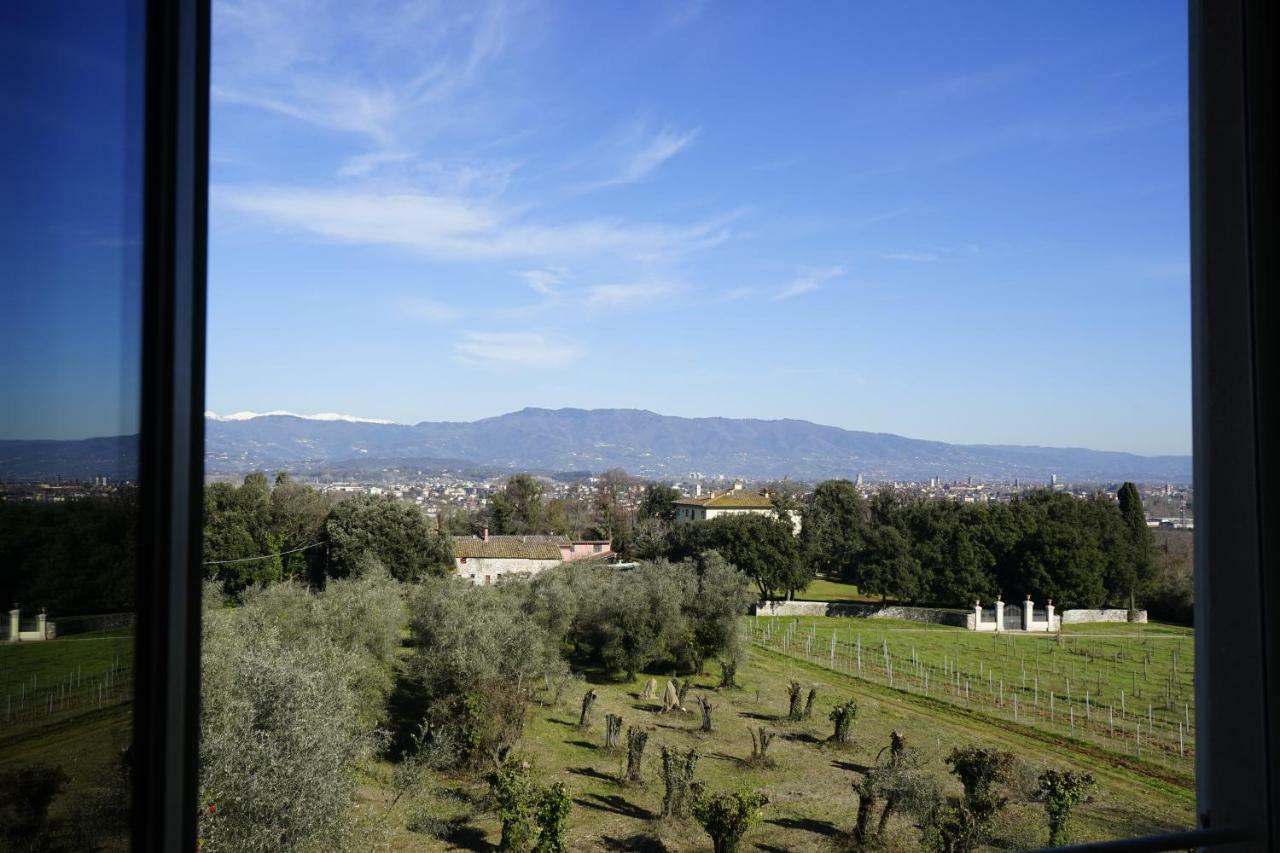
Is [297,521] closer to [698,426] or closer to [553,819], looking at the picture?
[553,819]

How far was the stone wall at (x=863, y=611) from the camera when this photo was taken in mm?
4582

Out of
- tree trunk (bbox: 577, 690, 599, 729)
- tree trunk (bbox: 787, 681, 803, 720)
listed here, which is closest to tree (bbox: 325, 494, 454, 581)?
tree trunk (bbox: 577, 690, 599, 729)

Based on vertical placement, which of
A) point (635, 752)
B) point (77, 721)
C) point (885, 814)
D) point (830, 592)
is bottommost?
point (885, 814)

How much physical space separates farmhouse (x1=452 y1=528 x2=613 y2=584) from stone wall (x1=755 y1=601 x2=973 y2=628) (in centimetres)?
111

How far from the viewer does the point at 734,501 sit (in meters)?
4.91

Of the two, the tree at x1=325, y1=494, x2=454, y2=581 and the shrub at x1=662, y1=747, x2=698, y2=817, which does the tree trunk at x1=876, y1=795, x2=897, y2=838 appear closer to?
the shrub at x1=662, y1=747, x2=698, y2=817

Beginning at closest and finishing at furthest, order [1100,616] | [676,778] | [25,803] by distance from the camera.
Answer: [25,803]
[1100,616]
[676,778]

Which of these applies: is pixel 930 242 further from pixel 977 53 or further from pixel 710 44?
pixel 710 44

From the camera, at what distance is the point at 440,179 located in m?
4.06

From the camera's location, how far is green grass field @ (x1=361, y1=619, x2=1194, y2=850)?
4.03 meters

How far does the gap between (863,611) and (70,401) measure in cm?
460

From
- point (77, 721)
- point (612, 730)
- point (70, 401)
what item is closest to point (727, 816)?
point (612, 730)

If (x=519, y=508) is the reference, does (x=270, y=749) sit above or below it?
below

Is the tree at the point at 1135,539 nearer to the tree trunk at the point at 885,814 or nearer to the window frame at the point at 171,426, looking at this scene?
the tree trunk at the point at 885,814
